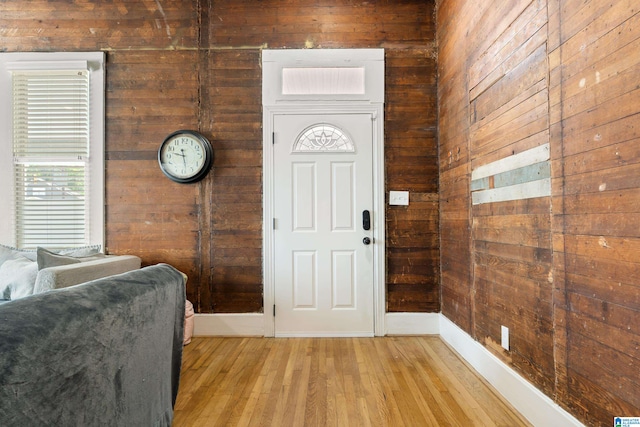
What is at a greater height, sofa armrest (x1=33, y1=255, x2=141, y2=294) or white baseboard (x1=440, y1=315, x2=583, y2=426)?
sofa armrest (x1=33, y1=255, x2=141, y2=294)

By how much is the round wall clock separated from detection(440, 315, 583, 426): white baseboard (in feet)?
8.48

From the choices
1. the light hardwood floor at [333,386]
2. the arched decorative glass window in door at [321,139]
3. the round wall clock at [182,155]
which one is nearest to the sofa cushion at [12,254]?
the round wall clock at [182,155]

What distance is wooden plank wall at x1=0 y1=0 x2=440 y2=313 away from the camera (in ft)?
10.2

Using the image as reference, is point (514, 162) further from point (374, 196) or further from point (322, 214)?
point (322, 214)

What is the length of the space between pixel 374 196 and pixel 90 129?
2.68m

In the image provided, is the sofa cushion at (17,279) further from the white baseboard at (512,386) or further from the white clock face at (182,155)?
the white baseboard at (512,386)

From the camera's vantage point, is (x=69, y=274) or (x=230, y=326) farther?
(x=230, y=326)

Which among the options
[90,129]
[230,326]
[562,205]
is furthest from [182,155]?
[562,205]

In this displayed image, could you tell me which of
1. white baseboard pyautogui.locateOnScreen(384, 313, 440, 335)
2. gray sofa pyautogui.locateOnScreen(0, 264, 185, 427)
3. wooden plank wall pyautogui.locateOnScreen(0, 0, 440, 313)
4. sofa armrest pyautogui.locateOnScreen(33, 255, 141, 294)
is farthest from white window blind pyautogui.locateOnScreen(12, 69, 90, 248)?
white baseboard pyautogui.locateOnScreen(384, 313, 440, 335)

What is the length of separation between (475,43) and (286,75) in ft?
5.22

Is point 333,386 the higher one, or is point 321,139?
point 321,139

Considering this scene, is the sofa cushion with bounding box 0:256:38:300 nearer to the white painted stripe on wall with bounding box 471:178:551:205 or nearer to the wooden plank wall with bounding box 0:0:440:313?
the wooden plank wall with bounding box 0:0:440:313

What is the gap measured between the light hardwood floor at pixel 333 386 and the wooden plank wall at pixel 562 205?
0.34 m

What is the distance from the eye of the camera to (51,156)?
310cm
